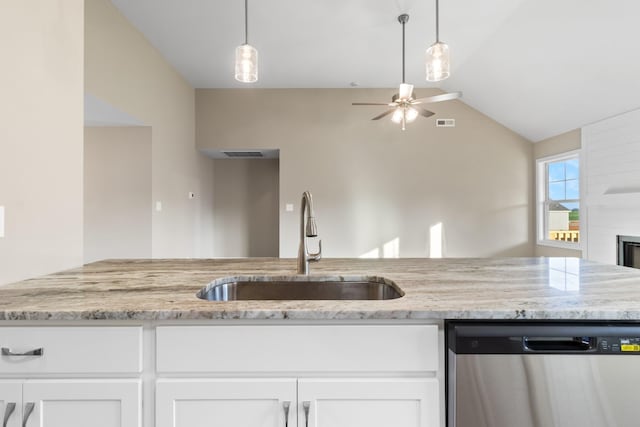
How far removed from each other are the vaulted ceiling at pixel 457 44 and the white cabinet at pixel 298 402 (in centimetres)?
315

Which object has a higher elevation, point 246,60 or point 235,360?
point 246,60

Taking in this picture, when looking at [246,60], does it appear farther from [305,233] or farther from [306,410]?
[306,410]

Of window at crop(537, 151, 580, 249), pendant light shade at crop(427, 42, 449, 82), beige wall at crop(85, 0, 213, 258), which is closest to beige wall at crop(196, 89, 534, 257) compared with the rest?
window at crop(537, 151, 580, 249)

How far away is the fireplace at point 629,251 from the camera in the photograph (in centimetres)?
322

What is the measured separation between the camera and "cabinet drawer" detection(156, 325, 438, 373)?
0.84 meters

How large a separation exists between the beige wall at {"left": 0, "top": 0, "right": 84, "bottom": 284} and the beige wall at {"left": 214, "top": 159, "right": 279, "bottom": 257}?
13.5 ft

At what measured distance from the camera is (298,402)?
84 cm

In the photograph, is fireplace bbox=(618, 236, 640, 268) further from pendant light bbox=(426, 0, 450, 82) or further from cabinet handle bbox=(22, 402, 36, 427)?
cabinet handle bbox=(22, 402, 36, 427)

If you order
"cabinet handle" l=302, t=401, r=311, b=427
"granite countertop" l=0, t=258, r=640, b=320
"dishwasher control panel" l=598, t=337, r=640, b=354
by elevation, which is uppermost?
"granite countertop" l=0, t=258, r=640, b=320

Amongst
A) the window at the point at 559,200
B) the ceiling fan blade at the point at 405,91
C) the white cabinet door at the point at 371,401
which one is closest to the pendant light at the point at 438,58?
the ceiling fan blade at the point at 405,91

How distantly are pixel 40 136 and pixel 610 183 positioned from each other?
4.98 metres

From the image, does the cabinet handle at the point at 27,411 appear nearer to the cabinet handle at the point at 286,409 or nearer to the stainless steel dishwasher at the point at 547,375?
the cabinet handle at the point at 286,409

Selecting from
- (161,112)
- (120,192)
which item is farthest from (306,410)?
(161,112)

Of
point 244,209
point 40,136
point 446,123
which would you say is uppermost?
point 446,123
